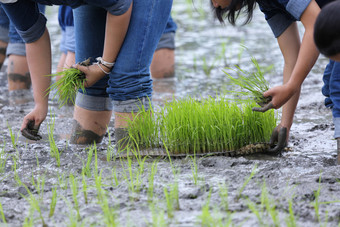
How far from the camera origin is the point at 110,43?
2.88m

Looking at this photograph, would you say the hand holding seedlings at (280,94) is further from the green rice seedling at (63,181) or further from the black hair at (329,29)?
the green rice seedling at (63,181)

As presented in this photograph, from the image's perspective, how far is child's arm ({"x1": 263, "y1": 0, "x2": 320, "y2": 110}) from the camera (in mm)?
2559

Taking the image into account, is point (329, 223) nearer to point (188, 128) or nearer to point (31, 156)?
point (188, 128)

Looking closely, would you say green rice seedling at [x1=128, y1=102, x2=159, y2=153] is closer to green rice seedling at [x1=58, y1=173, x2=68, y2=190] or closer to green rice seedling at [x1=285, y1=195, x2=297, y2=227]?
green rice seedling at [x1=58, y1=173, x2=68, y2=190]

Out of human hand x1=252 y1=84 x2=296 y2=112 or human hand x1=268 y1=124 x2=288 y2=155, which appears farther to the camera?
human hand x1=268 y1=124 x2=288 y2=155

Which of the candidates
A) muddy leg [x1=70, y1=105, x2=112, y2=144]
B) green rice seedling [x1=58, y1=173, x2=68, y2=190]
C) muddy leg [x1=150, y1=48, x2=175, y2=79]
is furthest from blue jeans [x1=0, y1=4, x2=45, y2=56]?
green rice seedling [x1=58, y1=173, x2=68, y2=190]

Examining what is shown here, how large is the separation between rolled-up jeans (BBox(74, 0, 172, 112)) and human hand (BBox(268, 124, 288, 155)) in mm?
738

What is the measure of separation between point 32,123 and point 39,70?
31cm

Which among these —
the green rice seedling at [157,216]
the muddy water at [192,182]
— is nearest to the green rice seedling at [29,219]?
the muddy water at [192,182]

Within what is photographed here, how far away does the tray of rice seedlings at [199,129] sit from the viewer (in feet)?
9.96

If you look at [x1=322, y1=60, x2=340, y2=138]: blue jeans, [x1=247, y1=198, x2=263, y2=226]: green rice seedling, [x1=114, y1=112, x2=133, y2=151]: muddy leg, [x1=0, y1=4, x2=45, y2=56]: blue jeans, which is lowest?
[x1=247, y1=198, x2=263, y2=226]: green rice seedling

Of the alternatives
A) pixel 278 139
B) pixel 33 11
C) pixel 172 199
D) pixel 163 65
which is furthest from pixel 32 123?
pixel 163 65

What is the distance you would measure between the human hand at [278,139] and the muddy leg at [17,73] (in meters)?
2.53

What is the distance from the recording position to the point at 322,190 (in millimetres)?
2350
